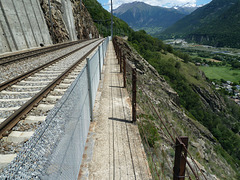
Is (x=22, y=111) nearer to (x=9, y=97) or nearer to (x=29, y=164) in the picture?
(x=9, y=97)

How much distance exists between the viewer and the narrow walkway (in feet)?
11.4

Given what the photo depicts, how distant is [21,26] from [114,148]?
2022 cm

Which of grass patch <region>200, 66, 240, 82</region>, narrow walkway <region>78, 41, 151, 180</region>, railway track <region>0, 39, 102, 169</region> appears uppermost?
railway track <region>0, 39, 102, 169</region>

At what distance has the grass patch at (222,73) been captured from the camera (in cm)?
12838

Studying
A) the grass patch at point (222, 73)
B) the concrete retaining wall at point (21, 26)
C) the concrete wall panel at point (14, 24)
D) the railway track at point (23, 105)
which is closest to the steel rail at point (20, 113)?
the railway track at point (23, 105)

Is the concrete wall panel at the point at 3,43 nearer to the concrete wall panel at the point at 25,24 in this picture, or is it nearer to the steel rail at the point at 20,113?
the concrete wall panel at the point at 25,24

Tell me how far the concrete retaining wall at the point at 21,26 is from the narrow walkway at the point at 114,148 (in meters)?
14.1

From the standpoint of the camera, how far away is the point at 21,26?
1931 centimetres

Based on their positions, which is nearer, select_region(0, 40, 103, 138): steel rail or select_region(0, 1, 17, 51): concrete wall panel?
select_region(0, 40, 103, 138): steel rail

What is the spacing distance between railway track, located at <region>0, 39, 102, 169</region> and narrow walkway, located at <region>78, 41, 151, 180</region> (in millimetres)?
1363

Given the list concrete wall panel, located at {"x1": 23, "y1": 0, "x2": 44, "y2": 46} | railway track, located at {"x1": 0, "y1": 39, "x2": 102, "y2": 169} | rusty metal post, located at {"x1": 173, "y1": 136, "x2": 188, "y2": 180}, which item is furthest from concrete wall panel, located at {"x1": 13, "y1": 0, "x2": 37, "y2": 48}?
rusty metal post, located at {"x1": 173, "y1": 136, "x2": 188, "y2": 180}

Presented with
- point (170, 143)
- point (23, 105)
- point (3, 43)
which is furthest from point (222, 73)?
point (23, 105)

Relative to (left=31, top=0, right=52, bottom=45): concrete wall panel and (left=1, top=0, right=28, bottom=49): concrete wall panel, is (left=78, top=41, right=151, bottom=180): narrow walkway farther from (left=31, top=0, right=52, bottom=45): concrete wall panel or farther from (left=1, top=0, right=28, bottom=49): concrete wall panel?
(left=31, top=0, right=52, bottom=45): concrete wall panel

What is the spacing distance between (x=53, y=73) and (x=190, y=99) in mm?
38465
